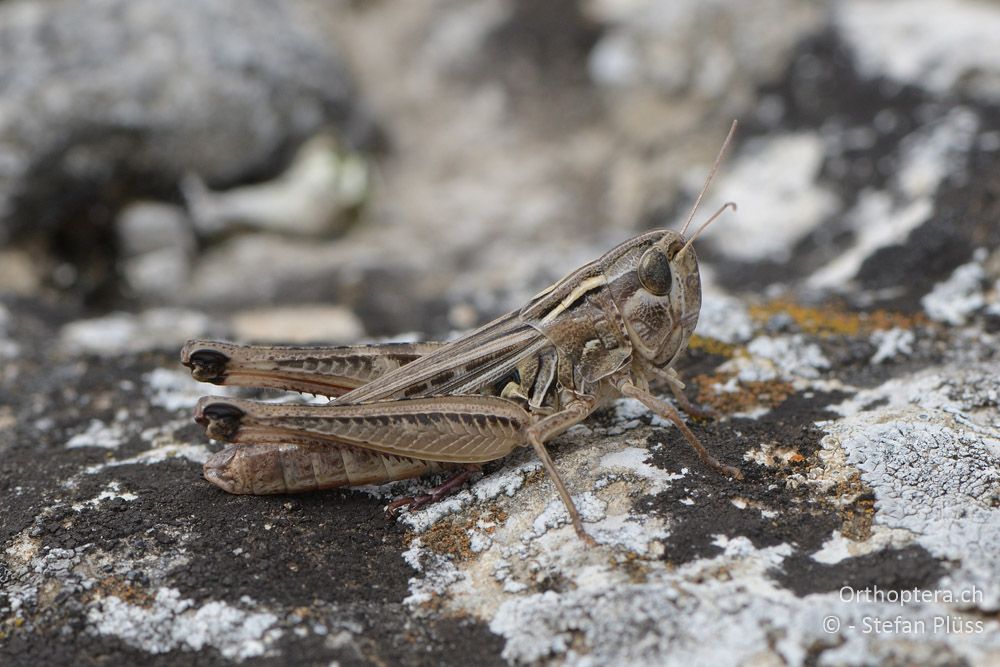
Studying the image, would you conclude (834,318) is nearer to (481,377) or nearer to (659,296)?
(659,296)

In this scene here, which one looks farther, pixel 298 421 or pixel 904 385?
pixel 904 385

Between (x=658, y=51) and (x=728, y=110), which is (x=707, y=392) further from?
(x=658, y=51)

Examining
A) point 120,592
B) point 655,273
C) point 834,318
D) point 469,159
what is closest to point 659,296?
point 655,273

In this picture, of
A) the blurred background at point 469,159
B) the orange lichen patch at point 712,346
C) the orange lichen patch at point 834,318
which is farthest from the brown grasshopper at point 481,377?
the blurred background at point 469,159

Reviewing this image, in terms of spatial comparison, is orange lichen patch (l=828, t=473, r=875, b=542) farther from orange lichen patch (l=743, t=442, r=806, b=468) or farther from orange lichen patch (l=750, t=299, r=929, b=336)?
orange lichen patch (l=750, t=299, r=929, b=336)

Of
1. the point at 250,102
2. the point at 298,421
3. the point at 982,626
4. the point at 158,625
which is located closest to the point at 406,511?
the point at 298,421

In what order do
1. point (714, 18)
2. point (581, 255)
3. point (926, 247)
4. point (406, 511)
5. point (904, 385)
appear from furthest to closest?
point (714, 18)
point (581, 255)
point (926, 247)
point (904, 385)
point (406, 511)

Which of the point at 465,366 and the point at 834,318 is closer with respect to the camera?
the point at 465,366
